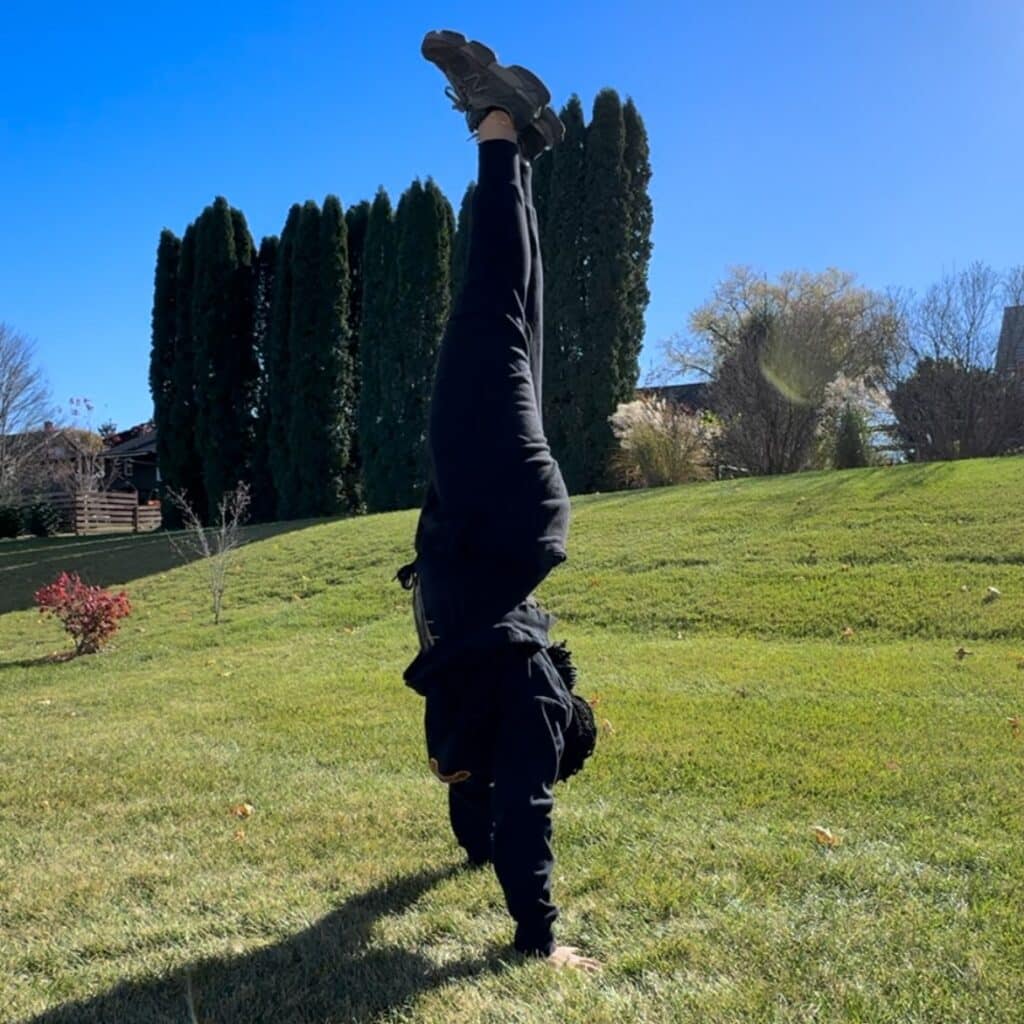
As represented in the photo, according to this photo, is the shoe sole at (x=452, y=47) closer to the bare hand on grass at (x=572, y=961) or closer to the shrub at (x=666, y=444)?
the bare hand on grass at (x=572, y=961)

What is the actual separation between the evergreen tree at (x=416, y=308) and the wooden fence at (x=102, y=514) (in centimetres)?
1044

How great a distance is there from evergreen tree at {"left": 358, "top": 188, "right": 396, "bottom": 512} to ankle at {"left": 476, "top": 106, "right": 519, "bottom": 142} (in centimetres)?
2192

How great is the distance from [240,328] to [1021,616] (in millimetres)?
24353

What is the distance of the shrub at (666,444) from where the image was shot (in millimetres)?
18406

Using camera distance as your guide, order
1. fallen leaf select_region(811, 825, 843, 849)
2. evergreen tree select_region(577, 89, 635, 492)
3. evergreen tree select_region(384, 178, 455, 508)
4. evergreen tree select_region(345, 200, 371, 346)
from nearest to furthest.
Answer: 1. fallen leaf select_region(811, 825, 843, 849)
2. evergreen tree select_region(577, 89, 635, 492)
3. evergreen tree select_region(384, 178, 455, 508)
4. evergreen tree select_region(345, 200, 371, 346)

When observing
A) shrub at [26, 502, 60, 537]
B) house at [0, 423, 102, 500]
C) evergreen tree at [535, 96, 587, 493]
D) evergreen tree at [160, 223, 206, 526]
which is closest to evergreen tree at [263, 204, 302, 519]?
evergreen tree at [160, 223, 206, 526]

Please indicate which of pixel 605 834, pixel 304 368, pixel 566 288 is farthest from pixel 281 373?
pixel 605 834

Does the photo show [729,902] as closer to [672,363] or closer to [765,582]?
[765,582]

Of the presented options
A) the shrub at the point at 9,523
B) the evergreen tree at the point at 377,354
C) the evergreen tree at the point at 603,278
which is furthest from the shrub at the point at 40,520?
the evergreen tree at the point at 603,278

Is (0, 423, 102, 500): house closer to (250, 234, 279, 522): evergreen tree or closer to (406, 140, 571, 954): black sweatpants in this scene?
(250, 234, 279, 522): evergreen tree

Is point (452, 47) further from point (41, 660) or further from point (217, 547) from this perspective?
point (217, 547)

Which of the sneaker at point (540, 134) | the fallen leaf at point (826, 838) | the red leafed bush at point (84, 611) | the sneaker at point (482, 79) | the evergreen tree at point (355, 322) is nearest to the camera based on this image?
the sneaker at point (482, 79)

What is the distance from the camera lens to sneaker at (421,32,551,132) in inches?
97.7

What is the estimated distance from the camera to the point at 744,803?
3686 millimetres
